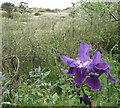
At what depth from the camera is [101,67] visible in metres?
0.67

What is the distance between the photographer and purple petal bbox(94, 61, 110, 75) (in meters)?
0.66

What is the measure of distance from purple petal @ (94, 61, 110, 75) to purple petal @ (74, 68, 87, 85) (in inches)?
1.7

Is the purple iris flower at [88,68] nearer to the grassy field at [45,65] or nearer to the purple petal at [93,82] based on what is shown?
the purple petal at [93,82]

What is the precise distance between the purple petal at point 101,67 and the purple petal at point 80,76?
0.04 meters

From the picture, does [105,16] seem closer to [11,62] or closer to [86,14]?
[86,14]

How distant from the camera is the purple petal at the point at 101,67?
2.17ft

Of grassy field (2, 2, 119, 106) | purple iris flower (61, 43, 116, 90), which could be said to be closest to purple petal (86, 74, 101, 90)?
purple iris flower (61, 43, 116, 90)

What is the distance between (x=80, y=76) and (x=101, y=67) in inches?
3.1

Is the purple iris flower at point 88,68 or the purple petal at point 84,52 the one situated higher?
the purple petal at point 84,52

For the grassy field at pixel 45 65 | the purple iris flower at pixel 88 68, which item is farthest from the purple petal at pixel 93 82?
the grassy field at pixel 45 65

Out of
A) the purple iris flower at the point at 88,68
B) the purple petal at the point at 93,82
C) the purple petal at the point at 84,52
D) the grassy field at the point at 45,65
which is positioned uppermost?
the purple petal at the point at 84,52

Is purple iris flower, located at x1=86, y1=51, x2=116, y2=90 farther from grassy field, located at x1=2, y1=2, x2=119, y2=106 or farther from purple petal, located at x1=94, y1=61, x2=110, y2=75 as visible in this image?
grassy field, located at x1=2, y1=2, x2=119, y2=106

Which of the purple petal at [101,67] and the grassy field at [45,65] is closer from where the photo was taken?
the purple petal at [101,67]

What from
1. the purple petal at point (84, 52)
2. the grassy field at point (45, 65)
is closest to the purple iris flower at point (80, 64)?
the purple petal at point (84, 52)
